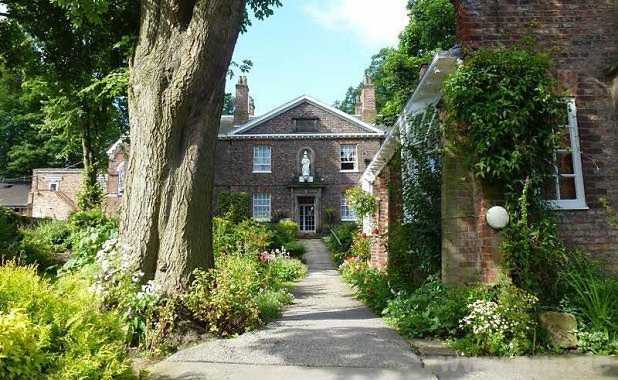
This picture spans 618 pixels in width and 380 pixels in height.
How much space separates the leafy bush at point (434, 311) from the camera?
6.21 m

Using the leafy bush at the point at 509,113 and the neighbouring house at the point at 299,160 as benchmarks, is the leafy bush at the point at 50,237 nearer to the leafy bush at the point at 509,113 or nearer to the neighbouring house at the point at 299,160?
the leafy bush at the point at 509,113

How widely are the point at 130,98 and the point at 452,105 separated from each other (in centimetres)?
443

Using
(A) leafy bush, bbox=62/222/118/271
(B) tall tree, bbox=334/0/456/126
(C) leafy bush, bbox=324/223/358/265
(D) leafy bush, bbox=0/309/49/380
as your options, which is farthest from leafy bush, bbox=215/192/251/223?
(D) leafy bush, bbox=0/309/49/380

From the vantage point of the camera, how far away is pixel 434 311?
6.44m

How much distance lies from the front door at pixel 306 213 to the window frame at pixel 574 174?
2622cm

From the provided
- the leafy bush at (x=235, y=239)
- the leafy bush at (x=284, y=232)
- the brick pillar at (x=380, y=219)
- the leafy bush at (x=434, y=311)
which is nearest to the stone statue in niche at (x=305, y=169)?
the leafy bush at (x=284, y=232)

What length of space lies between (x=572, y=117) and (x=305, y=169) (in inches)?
1023

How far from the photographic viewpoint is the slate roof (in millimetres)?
47000

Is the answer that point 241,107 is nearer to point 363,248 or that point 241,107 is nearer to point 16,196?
point 363,248

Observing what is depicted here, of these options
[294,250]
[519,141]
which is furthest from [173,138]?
[294,250]

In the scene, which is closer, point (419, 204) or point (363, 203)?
point (419, 204)

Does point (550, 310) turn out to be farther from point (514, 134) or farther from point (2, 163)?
point (2, 163)

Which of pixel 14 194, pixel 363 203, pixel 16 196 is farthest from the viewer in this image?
pixel 14 194

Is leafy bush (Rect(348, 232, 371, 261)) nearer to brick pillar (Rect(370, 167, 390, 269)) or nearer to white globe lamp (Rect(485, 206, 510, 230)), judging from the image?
brick pillar (Rect(370, 167, 390, 269))
